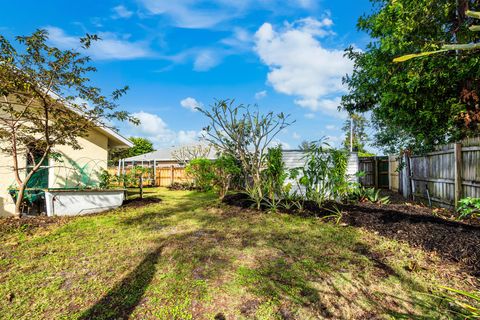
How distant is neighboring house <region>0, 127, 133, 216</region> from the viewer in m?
6.99

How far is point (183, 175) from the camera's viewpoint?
55.0ft

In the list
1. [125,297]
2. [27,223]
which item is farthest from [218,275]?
[27,223]

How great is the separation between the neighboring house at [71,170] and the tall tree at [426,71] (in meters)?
9.09

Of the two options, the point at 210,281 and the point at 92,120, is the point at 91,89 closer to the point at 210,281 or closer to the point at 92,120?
the point at 92,120

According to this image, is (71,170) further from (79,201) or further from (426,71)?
(426,71)

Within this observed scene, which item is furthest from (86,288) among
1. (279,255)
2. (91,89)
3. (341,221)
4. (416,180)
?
(416,180)

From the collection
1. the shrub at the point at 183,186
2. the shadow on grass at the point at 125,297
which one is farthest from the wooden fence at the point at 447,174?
the shrub at the point at 183,186

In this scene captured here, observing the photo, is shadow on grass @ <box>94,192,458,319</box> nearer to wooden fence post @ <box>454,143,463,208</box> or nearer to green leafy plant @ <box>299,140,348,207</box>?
green leafy plant @ <box>299,140,348,207</box>

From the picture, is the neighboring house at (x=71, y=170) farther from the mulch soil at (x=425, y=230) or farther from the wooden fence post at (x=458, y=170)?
the wooden fence post at (x=458, y=170)

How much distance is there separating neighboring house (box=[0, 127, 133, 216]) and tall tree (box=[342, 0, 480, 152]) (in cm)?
909

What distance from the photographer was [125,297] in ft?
8.50

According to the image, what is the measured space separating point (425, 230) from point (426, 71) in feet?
15.2

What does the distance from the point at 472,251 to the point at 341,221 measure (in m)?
2.14

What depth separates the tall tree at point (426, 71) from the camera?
20.2 feet
